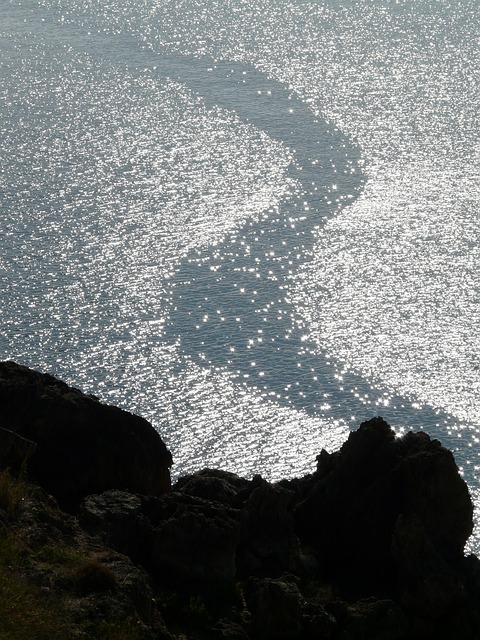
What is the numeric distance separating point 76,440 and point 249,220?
54.6 meters

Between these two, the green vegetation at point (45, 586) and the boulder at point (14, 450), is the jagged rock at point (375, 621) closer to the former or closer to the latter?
the green vegetation at point (45, 586)

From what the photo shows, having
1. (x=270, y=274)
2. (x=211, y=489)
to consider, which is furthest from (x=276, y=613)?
(x=270, y=274)

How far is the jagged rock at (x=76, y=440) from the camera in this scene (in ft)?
87.9

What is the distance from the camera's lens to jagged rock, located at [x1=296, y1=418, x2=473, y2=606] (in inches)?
1046

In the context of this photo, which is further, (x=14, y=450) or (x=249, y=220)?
(x=249, y=220)

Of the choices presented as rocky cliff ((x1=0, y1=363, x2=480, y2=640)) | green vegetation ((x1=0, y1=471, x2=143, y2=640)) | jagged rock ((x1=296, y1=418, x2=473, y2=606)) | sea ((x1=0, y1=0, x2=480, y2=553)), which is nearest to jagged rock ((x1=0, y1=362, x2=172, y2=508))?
rocky cliff ((x1=0, y1=363, x2=480, y2=640))

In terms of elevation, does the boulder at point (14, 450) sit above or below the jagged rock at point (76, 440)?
below

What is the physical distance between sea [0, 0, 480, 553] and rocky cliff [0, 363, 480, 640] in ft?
67.9

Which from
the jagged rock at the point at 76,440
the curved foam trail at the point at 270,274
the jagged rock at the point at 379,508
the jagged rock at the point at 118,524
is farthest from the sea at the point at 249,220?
the jagged rock at the point at 118,524

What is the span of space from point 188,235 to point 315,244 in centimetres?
826

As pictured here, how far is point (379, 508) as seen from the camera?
27469mm

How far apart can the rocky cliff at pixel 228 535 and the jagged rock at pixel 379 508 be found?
3 cm

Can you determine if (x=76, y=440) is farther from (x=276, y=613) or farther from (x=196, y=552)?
(x=276, y=613)

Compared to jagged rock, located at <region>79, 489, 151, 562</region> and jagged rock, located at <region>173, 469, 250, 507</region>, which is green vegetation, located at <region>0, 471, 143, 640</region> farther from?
jagged rock, located at <region>173, 469, 250, 507</region>
